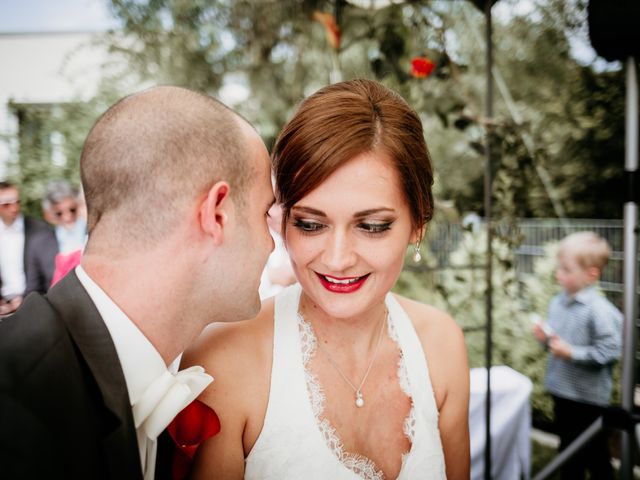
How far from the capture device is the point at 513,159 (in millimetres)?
2570

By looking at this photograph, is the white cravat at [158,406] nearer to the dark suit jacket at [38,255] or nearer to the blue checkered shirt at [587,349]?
the blue checkered shirt at [587,349]

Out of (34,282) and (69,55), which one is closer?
(34,282)

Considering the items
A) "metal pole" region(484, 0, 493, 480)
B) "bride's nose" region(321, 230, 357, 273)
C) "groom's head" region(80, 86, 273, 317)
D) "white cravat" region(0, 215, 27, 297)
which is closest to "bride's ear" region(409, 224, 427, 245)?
"bride's nose" region(321, 230, 357, 273)

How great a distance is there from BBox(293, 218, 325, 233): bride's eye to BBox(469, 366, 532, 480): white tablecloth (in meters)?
1.92

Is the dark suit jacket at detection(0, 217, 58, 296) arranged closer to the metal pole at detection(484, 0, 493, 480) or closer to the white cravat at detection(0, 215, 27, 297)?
the white cravat at detection(0, 215, 27, 297)

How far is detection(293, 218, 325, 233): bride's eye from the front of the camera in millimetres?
1496

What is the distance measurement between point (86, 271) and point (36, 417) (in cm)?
41

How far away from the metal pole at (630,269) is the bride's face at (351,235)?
1115mm

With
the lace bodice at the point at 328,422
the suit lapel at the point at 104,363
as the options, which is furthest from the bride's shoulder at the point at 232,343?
the suit lapel at the point at 104,363

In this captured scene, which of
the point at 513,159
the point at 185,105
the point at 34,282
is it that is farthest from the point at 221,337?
the point at 34,282

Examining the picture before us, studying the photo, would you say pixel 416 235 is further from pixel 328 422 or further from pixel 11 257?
pixel 11 257

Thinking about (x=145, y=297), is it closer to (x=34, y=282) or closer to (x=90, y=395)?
(x=90, y=395)

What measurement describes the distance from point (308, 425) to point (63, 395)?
0.85 m

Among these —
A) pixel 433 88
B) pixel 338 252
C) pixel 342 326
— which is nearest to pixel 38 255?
pixel 433 88
